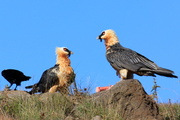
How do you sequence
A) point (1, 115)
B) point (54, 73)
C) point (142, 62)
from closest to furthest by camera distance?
point (1, 115) → point (142, 62) → point (54, 73)

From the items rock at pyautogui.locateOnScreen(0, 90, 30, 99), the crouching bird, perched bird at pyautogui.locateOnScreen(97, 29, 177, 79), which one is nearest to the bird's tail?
perched bird at pyautogui.locateOnScreen(97, 29, 177, 79)

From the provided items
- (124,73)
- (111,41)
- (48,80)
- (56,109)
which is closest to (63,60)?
(48,80)

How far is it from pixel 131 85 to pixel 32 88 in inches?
171

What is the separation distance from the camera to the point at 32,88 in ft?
46.5

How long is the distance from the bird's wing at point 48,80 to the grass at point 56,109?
2046 mm

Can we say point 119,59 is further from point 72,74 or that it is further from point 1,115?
point 1,115

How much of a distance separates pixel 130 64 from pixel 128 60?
0.16 metres

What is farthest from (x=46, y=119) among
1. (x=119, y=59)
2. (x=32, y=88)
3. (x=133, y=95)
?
(x=32, y=88)

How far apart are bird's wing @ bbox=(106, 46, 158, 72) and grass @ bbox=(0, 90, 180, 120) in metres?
1.44

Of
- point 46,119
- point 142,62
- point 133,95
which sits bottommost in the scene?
point 46,119

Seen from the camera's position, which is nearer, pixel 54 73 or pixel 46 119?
pixel 46 119

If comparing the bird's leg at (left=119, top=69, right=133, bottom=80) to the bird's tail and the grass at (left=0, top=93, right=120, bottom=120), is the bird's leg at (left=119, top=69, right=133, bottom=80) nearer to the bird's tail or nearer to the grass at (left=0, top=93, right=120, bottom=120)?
the bird's tail

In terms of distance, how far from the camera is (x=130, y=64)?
489 inches

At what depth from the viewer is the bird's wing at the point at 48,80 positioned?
13.6 metres
